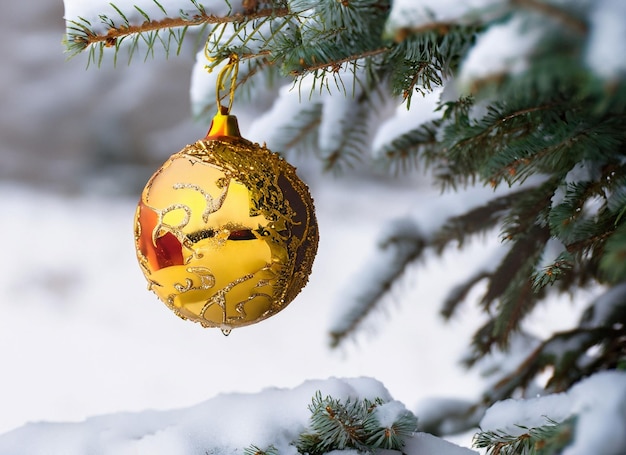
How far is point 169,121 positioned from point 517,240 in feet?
9.28

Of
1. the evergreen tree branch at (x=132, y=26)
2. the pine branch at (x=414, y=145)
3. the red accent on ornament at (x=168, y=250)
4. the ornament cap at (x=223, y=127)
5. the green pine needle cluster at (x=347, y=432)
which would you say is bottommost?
the green pine needle cluster at (x=347, y=432)

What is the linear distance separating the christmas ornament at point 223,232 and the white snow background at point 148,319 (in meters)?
0.47

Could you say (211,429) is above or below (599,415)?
above

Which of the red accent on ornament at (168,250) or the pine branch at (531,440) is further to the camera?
the red accent on ornament at (168,250)

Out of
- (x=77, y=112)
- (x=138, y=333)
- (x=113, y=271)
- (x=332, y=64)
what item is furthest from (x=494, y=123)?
(x=77, y=112)

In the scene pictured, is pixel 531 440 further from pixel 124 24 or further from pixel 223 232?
pixel 124 24

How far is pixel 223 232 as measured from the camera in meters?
0.61

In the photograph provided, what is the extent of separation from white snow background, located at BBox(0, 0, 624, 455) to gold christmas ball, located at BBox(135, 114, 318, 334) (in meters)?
0.47

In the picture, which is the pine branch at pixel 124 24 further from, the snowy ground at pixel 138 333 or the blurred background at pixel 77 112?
the blurred background at pixel 77 112

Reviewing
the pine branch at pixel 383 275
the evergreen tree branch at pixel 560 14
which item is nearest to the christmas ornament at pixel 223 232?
the evergreen tree branch at pixel 560 14

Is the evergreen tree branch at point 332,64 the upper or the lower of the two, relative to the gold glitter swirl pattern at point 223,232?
upper

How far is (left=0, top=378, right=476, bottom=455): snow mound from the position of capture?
65cm

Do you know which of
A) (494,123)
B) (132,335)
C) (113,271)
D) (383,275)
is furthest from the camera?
(113,271)

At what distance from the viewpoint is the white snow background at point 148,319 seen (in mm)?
2172
